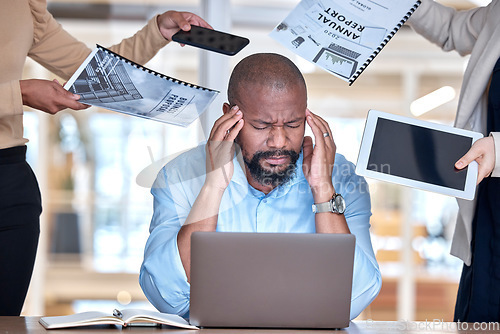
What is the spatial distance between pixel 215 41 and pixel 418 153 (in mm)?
622

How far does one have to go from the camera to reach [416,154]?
1372 millimetres

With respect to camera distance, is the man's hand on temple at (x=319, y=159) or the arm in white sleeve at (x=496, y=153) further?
the man's hand on temple at (x=319, y=159)

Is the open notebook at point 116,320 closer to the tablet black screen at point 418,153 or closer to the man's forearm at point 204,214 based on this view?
the man's forearm at point 204,214

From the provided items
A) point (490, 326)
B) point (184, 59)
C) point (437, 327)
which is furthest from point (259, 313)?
point (184, 59)

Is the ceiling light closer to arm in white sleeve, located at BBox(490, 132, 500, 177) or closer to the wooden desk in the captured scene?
arm in white sleeve, located at BBox(490, 132, 500, 177)

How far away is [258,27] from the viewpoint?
9.32 ft

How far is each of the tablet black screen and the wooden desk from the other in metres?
0.32

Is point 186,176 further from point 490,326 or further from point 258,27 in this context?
point 258,27

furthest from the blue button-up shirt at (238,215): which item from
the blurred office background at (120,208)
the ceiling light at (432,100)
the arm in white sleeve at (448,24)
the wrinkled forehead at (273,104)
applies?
the ceiling light at (432,100)

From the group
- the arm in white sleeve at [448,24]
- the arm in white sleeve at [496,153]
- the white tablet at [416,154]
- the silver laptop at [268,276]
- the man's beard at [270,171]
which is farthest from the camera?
the arm in white sleeve at [448,24]

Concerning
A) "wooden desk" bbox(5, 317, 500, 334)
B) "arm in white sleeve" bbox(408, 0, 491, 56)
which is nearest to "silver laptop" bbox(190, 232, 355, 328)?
"wooden desk" bbox(5, 317, 500, 334)

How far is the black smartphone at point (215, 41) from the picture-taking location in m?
1.60

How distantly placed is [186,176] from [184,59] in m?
1.29

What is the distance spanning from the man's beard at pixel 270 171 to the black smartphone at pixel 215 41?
0.30 meters
